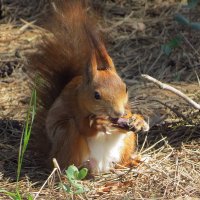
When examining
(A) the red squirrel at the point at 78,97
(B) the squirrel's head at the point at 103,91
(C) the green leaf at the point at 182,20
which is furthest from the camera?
(C) the green leaf at the point at 182,20

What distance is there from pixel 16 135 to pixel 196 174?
123 cm

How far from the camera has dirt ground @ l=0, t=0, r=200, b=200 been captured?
346 centimetres

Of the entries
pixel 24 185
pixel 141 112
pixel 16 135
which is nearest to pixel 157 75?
pixel 141 112

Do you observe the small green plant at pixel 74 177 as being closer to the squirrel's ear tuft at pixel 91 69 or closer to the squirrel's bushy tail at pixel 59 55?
the squirrel's ear tuft at pixel 91 69

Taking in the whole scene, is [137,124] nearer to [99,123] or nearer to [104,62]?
[99,123]

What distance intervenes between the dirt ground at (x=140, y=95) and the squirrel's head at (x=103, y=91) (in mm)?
376

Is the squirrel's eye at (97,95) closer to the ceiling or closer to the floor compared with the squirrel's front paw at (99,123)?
closer to the ceiling

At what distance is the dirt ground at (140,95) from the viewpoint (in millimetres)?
3459

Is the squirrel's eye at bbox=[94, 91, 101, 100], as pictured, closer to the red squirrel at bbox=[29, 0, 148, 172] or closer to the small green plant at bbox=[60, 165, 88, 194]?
the red squirrel at bbox=[29, 0, 148, 172]

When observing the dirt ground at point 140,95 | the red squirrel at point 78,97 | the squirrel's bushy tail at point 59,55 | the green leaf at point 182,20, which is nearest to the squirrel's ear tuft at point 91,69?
the red squirrel at point 78,97

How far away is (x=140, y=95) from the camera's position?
15.4 ft

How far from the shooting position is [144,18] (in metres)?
5.84

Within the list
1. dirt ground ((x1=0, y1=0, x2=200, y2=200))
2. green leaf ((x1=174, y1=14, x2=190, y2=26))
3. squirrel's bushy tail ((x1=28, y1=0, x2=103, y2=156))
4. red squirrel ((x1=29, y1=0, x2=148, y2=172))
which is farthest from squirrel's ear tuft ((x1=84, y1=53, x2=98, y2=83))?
green leaf ((x1=174, y1=14, x2=190, y2=26))

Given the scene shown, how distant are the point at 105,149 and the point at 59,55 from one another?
0.65 meters
